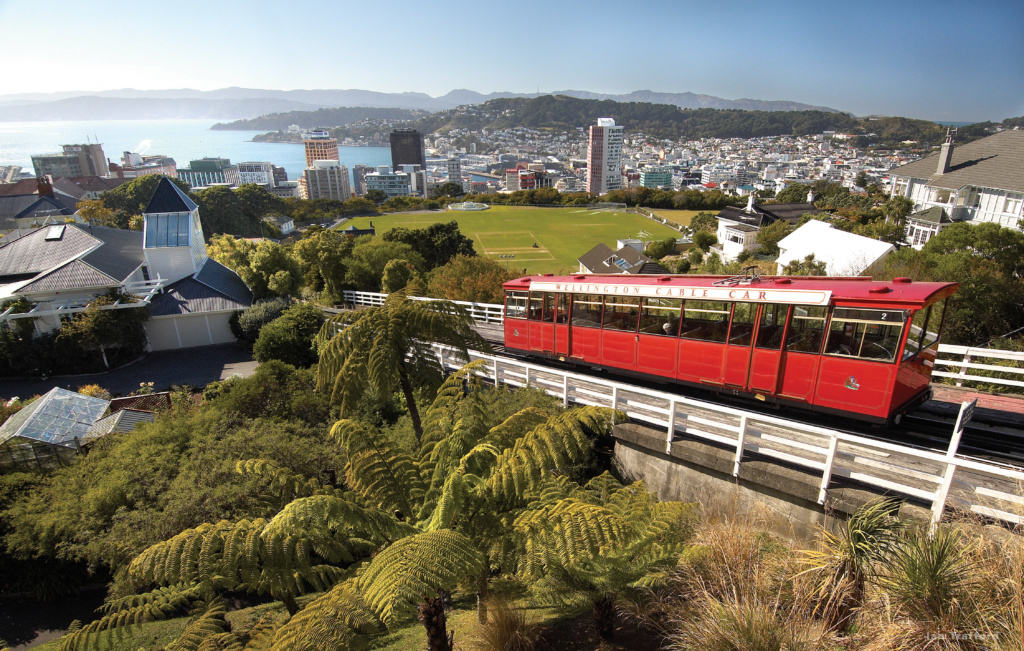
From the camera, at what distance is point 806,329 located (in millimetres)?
9461

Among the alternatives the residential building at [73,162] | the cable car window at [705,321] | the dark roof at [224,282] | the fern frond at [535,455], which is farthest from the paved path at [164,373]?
the residential building at [73,162]

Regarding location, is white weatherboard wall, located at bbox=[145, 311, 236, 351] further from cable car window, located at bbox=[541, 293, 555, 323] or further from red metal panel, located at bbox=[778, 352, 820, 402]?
red metal panel, located at bbox=[778, 352, 820, 402]

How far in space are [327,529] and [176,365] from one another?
2512 cm

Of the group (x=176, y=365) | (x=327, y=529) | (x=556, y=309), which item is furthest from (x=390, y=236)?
(x=327, y=529)

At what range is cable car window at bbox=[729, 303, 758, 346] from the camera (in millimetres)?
10148

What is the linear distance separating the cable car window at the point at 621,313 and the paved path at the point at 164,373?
19.7 meters

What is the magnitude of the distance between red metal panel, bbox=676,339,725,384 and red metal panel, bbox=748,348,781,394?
0.66m

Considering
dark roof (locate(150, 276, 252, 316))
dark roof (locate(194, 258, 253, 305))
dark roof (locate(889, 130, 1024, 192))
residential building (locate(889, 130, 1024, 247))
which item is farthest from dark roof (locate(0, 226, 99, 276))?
dark roof (locate(889, 130, 1024, 192))

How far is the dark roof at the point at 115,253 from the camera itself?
29781mm

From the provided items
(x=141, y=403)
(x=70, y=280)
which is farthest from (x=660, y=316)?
(x=70, y=280)

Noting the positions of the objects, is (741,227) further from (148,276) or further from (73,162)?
(73,162)

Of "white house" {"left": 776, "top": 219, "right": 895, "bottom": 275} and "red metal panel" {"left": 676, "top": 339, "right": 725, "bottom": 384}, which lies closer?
"red metal panel" {"left": 676, "top": 339, "right": 725, "bottom": 384}

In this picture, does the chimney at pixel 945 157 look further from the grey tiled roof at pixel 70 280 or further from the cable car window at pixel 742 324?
the grey tiled roof at pixel 70 280

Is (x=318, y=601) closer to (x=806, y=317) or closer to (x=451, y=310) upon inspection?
(x=451, y=310)
